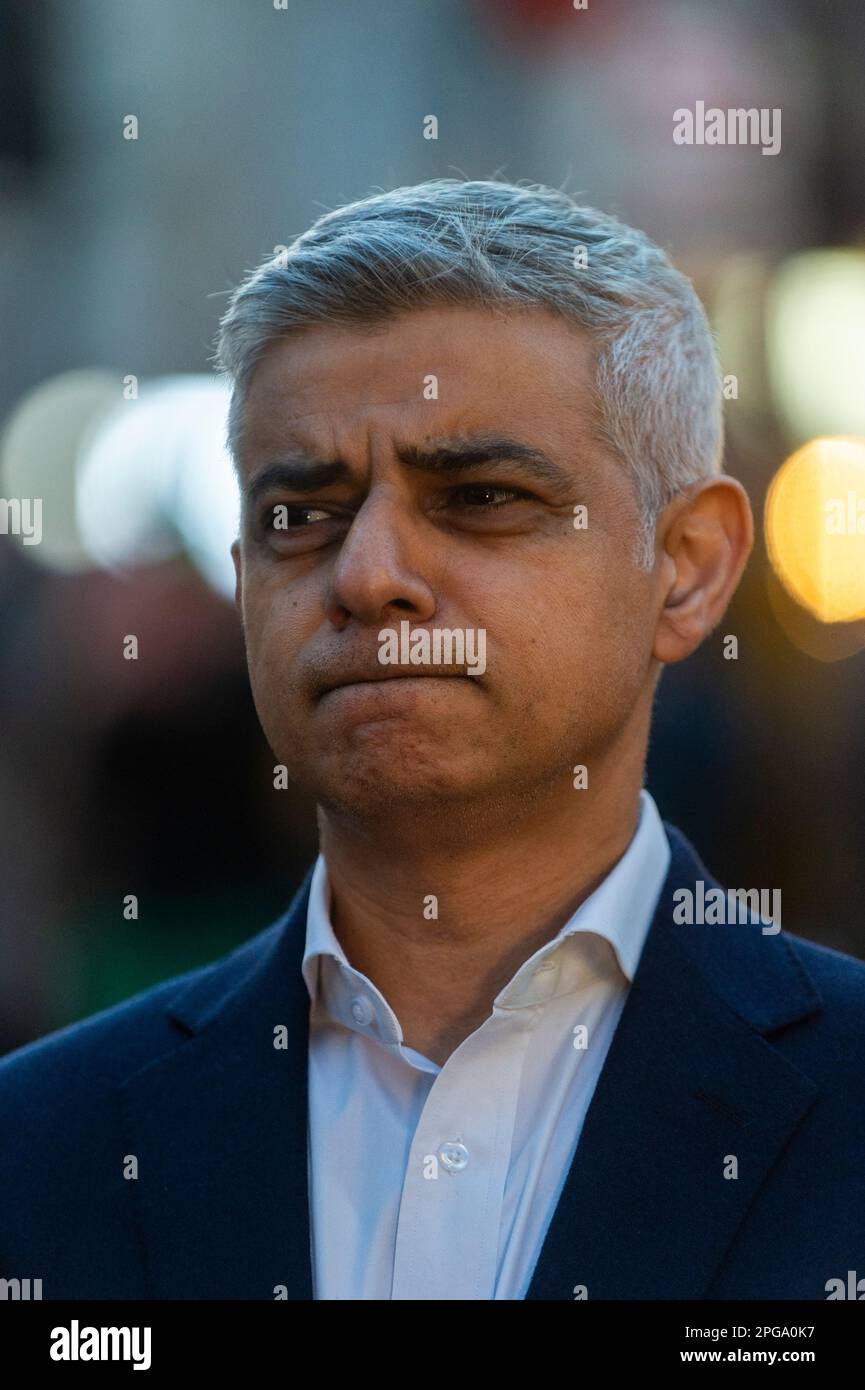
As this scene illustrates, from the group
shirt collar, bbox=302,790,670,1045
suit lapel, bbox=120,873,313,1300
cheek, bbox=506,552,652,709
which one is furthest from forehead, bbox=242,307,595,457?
suit lapel, bbox=120,873,313,1300

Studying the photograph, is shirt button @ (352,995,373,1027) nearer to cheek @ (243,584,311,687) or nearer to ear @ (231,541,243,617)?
cheek @ (243,584,311,687)

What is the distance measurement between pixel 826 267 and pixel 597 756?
3696 mm

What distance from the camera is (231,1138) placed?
2285mm

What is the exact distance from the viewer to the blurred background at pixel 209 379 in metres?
5.16

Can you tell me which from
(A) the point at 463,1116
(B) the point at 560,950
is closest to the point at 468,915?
(B) the point at 560,950

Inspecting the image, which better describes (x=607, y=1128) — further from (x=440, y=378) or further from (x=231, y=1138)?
(x=440, y=378)

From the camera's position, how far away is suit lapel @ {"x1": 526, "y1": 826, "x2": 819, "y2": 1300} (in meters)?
2.01

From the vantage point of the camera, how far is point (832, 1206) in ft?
6.61

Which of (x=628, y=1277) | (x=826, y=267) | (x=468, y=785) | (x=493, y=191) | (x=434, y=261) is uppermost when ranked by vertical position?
(x=826, y=267)

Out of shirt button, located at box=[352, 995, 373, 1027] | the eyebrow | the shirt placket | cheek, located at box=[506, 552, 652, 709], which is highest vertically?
the eyebrow

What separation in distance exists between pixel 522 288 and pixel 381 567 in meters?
0.56

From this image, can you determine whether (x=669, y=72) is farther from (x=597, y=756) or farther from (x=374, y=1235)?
(x=374, y=1235)
